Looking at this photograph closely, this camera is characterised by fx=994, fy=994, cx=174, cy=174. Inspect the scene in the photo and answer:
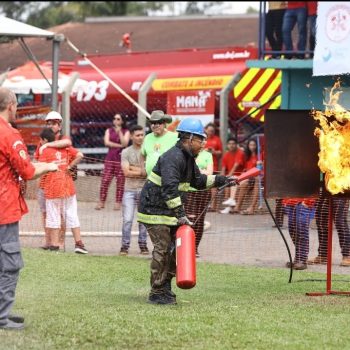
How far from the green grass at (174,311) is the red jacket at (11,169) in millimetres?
952

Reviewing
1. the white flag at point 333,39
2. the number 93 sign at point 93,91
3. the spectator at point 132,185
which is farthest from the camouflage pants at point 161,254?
the number 93 sign at point 93,91

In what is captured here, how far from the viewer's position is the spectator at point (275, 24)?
18131 millimetres

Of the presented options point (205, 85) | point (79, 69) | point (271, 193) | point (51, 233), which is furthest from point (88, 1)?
point (271, 193)

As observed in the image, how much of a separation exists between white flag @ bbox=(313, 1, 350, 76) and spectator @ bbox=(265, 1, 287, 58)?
3042mm

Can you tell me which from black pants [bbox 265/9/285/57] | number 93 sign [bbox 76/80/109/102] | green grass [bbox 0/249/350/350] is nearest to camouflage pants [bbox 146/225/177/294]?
green grass [bbox 0/249/350/350]

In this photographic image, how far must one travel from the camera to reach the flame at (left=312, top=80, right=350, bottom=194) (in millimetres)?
9516

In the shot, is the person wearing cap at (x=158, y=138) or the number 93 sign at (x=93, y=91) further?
the number 93 sign at (x=93, y=91)

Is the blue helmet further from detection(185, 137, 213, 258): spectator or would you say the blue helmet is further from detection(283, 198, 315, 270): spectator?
detection(185, 137, 213, 258): spectator

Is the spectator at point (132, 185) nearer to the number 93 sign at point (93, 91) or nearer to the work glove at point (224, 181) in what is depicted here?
the work glove at point (224, 181)

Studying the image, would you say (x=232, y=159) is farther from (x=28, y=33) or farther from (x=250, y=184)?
(x=28, y=33)

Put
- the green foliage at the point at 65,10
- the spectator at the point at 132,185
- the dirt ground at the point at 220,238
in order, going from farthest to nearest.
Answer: the green foliage at the point at 65,10 → the spectator at the point at 132,185 → the dirt ground at the point at 220,238

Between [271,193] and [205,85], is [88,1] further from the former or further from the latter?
[271,193]

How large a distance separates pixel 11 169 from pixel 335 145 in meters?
3.25

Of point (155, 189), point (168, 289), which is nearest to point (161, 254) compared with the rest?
point (168, 289)
